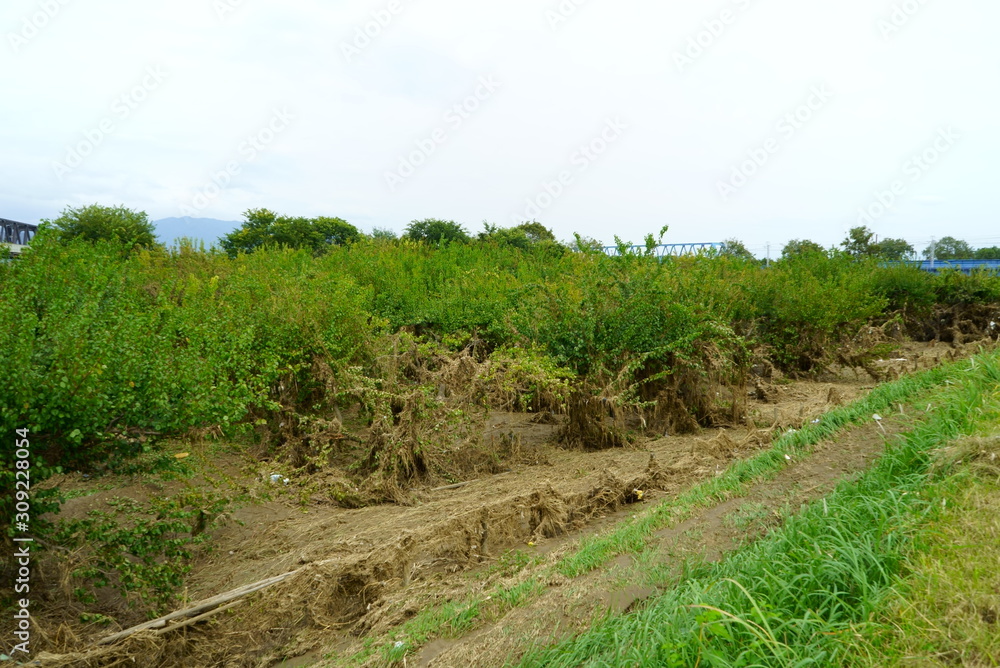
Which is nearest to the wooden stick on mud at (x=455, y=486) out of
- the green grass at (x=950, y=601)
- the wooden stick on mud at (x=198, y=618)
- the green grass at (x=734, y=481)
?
the green grass at (x=734, y=481)

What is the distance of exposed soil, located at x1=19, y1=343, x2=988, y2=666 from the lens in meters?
3.76

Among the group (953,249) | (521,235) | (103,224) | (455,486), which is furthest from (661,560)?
(953,249)

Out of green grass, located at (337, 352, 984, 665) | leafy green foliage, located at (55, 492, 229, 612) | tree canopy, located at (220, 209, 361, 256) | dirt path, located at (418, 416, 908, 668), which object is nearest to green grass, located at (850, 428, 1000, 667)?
dirt path, located at (418, 416, 908, 668)

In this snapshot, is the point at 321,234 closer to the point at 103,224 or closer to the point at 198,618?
the point at 103,224

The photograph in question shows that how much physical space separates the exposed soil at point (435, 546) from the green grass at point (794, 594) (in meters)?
0.30

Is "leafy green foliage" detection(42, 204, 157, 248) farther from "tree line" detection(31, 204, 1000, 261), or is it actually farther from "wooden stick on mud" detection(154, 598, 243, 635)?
"wooden stick on mud" detection(154, 598, 243, 635)

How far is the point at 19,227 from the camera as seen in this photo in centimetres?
2317

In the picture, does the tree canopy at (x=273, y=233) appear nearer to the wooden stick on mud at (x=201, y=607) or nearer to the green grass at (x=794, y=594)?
the wooden stick on mud at (x=201, y=607)

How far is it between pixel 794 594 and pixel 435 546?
2811 mm

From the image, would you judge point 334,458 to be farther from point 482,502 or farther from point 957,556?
point 957,556

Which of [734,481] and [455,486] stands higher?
[455,486]

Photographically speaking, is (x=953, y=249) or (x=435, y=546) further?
(x=953, y=249)

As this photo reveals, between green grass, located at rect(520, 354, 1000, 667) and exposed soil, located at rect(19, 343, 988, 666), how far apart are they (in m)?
0.30

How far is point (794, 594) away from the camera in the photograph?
9.65 ft
